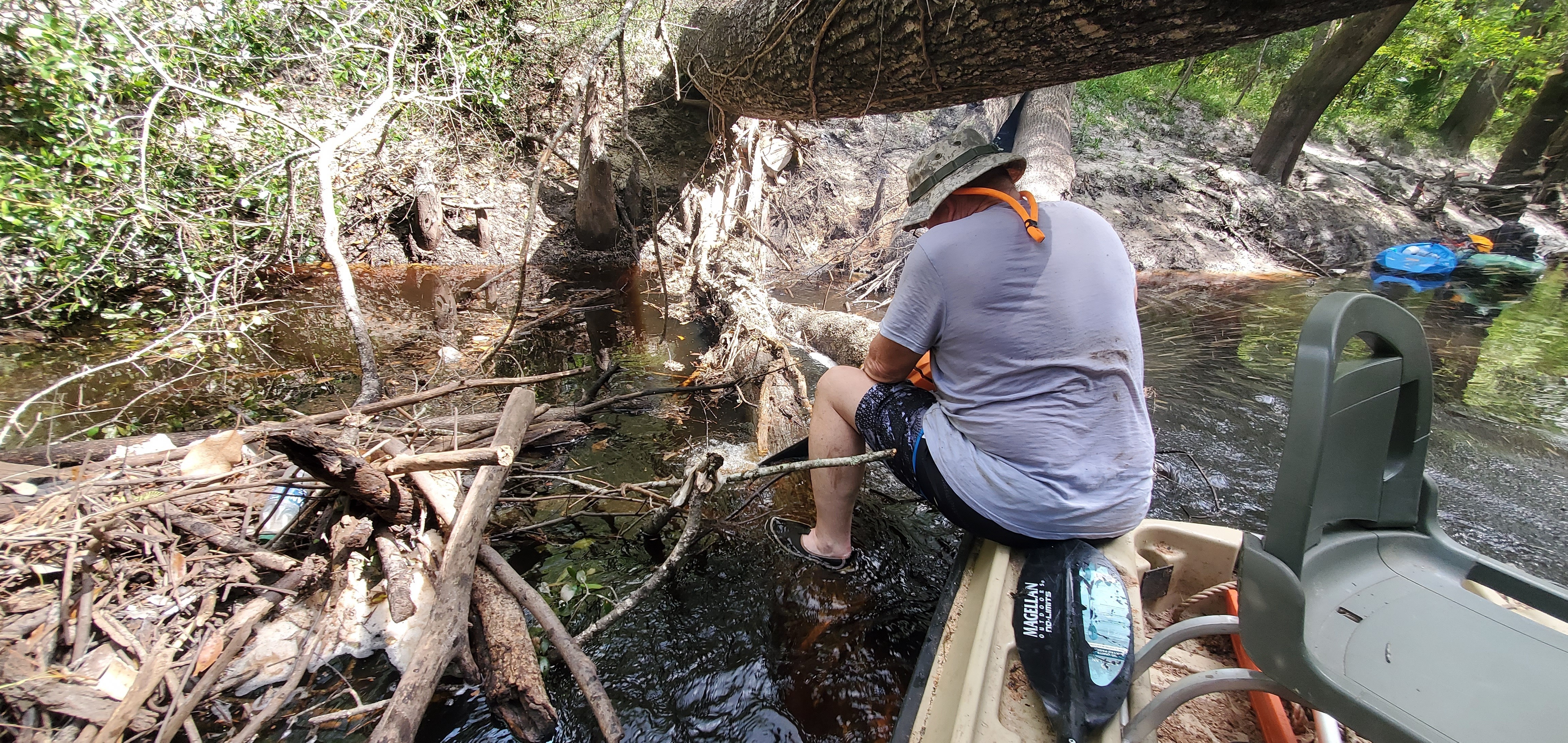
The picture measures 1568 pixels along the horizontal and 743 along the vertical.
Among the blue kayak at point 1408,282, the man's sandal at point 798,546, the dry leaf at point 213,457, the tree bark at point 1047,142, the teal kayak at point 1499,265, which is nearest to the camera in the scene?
the dry leaf at point 213,457

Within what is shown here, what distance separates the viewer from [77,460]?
2.23 m

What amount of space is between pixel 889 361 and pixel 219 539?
232 cm

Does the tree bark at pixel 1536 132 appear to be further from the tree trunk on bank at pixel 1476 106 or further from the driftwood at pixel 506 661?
the driftwood at pixel 506 661

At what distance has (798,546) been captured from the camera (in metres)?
2.46

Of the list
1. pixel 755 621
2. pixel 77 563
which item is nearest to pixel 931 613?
pixel 755 621

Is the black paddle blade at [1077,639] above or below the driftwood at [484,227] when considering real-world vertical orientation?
below

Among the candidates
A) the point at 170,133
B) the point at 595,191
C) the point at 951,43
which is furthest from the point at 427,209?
the point at 951,43

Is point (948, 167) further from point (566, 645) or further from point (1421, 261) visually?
point (1421, 261)

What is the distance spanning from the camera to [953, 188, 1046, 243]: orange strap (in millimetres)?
1676

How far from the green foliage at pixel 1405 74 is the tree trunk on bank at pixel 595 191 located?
8.72 meters

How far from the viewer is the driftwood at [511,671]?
1604 millimetres

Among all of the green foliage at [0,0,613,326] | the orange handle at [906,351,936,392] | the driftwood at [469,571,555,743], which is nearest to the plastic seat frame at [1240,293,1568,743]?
the orange handle at [906,351,936,392]

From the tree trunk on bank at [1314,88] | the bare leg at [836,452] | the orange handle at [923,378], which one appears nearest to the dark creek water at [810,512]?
the bare leg at [836,452]

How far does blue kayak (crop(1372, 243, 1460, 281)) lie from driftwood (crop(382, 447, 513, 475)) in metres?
12.9
